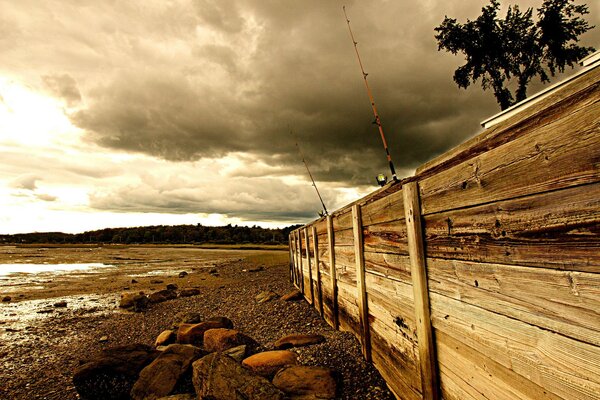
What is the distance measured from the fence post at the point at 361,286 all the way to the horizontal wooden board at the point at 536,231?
6.90 feet

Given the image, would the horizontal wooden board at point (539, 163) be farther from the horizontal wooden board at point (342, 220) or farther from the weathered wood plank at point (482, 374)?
the horizontal wooden board at point (342, 220)

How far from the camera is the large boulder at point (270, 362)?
421 centimetres

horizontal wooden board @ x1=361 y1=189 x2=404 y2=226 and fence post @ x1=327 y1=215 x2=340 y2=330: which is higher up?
horizontal wooden board @ x1=361 y1=189 x2=404 y2=226

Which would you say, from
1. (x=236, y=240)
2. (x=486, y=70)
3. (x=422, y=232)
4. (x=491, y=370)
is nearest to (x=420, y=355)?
(x=491, y=370)

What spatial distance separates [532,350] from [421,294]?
1017mm

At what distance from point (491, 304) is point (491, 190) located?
65 centimetres

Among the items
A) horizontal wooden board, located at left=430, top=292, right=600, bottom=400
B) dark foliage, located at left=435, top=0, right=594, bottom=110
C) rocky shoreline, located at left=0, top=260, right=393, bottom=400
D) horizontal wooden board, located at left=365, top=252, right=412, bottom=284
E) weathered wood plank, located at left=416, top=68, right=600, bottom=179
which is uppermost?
dark foliage, located at left=435, top=0, right=594, bottom=110

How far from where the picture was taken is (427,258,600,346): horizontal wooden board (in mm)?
1329

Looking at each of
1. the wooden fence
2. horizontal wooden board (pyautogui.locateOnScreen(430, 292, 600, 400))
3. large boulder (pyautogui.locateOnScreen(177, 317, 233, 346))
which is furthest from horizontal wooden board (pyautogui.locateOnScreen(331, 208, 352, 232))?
large boulder (pyautogui.locateOnScreen(177, 317, 233, 346))

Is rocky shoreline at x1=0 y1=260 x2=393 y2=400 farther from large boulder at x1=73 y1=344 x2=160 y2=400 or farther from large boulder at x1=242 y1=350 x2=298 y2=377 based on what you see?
large boulder at x1=73 y1=344 x2=160 y2=400

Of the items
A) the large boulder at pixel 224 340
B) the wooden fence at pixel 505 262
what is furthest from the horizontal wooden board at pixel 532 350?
the large boulder at pixel 224 340

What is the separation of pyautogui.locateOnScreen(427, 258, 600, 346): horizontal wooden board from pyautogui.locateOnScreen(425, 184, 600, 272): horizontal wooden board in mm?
47

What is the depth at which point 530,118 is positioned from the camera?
164 cm

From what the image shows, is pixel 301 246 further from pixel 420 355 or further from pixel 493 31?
→ pixel 493 31
